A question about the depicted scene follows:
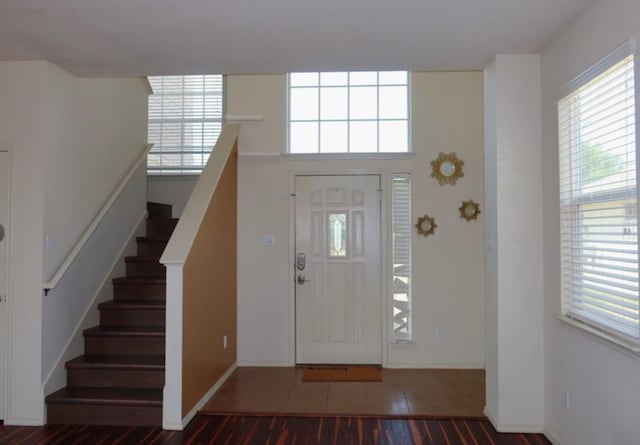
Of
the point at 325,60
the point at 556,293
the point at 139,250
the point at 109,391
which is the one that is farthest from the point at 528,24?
the point at 139,250

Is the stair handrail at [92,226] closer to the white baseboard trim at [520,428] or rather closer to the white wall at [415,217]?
the white wall at [415,217]

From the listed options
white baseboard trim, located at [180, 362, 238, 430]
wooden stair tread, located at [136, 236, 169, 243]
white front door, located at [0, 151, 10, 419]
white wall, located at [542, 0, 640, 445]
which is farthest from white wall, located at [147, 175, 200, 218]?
white wall, located at [542, 0, 640, 445]

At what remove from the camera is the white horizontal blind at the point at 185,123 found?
5.96 meters

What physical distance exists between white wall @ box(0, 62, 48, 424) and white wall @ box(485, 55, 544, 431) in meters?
3.18

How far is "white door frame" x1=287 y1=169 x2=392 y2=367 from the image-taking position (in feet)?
15.9

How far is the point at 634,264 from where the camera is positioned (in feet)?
7.10

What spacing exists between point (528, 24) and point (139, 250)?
4.04 m

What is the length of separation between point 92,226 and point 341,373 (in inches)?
102

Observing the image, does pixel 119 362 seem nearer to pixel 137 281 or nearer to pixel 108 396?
pixel 108 396

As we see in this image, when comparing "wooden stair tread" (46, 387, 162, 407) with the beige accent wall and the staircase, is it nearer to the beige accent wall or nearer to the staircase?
the staircase

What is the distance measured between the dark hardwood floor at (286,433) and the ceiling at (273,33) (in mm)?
2521

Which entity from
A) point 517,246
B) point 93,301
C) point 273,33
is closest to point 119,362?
point 93,301

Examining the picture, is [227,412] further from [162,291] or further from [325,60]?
[325,60]

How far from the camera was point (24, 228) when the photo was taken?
135 inches
